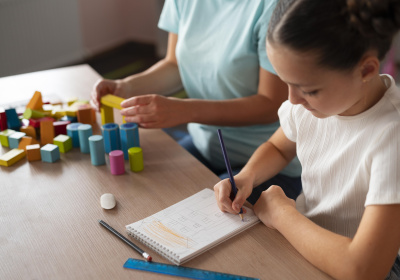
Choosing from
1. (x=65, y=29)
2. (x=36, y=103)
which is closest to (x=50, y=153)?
(x=36, y=103)

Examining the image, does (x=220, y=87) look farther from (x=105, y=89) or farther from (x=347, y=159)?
(x=347, y=159)

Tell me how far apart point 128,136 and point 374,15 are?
723 millimetres

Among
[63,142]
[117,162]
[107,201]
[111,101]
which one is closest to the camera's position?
[107,201]

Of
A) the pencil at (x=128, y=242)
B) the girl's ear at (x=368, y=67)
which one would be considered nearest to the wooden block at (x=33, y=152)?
the pencil at (x=128, y=242)

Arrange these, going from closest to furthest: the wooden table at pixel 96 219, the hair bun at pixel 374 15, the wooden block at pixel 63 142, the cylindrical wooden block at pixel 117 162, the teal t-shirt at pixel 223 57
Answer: the hair bun at pixel 374 15
the wooden table at pixel 96 219
the cylindrical wooden block at pixel 117 162
the wooden block at pixel 63 142
the teal t-shirt at pixel 223 57

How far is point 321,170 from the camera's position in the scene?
106 centimetres

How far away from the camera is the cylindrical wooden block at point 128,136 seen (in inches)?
50.7

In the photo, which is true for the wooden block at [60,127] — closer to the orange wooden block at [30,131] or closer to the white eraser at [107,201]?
the orange wooden block at [30,131]

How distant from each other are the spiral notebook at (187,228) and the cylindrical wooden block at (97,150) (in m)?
0.29

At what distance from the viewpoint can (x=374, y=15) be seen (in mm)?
782

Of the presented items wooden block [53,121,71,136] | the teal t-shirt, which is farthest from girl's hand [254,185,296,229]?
wooden block [53,121,71,136]

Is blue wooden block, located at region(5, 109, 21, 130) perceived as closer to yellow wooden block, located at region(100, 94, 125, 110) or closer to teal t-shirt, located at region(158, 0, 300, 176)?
yellow wooden block, located at region(100, 94, 125, 110)

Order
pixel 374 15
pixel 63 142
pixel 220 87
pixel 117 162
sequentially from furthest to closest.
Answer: pixel 220 87 < pixel 63 142 < pixel 117 162 < pixel 374 15

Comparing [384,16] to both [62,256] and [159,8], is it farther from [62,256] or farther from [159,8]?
[159,8]
